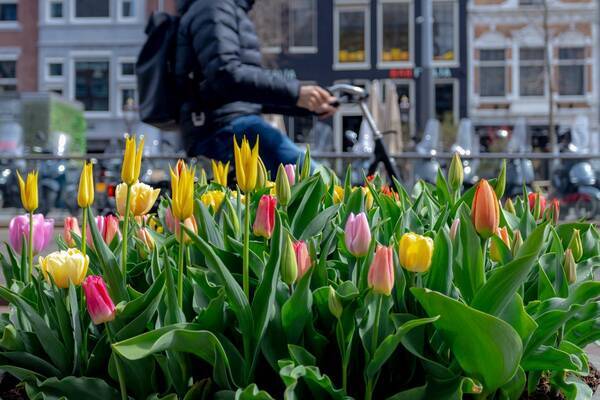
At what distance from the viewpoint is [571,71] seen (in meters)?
30.6

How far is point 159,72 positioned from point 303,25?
1102 inches

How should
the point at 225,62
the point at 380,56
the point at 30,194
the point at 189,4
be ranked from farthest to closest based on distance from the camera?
the point at 380,56 → the point at 189,4 → the point at 225,62 → the point at 30,194

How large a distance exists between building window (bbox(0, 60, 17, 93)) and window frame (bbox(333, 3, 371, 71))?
39.6ft

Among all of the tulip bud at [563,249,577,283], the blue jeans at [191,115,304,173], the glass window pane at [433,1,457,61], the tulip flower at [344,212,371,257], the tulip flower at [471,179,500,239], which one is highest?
the glass window pane at [433,1,457,61]

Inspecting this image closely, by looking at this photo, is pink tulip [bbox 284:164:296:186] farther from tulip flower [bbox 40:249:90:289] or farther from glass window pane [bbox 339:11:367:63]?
glass window pane [bbox 339:11:367:63]

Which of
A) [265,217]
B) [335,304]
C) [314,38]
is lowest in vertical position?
[335,304]

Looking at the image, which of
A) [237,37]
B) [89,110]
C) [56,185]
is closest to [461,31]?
[89,110]

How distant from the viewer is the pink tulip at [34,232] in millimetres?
1588

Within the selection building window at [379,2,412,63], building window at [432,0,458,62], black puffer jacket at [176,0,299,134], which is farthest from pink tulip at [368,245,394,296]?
building window at [379,2,412,63]

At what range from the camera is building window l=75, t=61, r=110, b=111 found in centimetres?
3111

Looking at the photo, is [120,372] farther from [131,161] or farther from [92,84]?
[92,84]

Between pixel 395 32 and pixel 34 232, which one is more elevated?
pixel 395 32

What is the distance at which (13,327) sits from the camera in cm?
137

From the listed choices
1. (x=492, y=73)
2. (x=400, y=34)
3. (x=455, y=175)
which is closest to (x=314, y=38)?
(x=400, y=34)
